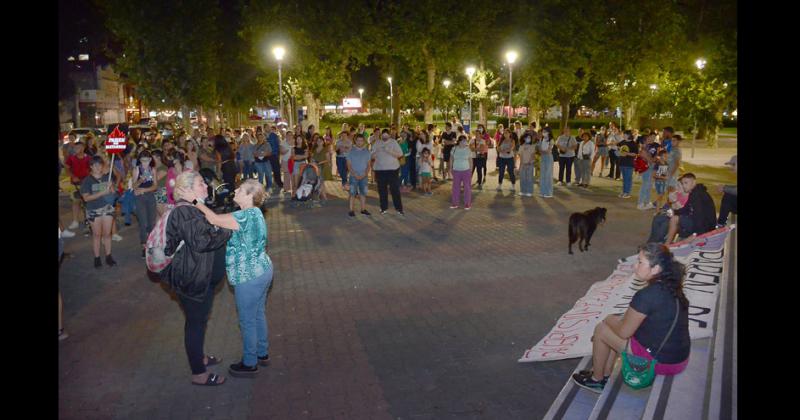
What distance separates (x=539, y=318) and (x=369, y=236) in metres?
5.24

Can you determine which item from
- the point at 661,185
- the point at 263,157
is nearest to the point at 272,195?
the point at 263,157

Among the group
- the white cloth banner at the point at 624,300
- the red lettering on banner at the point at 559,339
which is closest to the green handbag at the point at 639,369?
the white cloth banner at the point at 624,300

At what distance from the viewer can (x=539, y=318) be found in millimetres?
7254

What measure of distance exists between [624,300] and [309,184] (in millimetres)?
9378

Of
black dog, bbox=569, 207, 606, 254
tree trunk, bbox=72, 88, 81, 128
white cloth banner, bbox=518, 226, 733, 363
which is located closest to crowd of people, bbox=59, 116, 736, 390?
white cloth banner, bbox=518, 226, 733, 363

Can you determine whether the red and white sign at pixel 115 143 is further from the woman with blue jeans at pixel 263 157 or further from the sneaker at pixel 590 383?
the sneaker at pixel 590 383

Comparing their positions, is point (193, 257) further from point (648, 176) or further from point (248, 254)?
point (648, 176)

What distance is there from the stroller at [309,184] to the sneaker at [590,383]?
10.5 meters

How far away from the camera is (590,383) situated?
5250mm

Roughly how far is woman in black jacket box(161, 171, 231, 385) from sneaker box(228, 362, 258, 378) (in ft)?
1.20

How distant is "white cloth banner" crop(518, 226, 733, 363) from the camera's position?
6121mm

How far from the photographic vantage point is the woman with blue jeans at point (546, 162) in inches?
636
